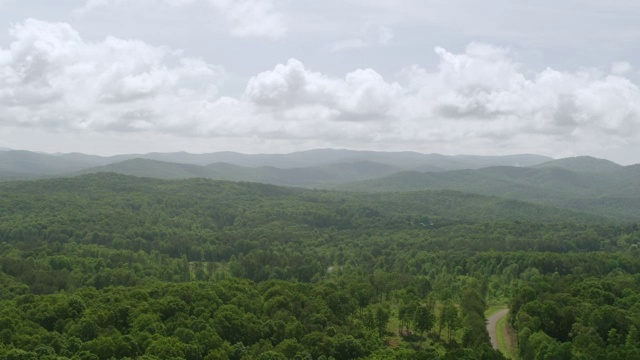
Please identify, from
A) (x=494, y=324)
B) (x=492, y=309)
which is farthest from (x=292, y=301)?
(x=492, y=309)

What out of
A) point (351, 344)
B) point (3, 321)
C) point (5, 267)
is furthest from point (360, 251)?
point (3, 321)

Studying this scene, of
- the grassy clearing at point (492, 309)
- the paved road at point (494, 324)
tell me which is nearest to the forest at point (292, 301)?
the grassy clearing at point (492, 309)

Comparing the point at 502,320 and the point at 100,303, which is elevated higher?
the point at 100,303

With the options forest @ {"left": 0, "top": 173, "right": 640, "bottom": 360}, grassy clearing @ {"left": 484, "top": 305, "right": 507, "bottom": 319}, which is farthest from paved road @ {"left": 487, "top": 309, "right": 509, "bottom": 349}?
forest @ {"left": 0, "top": 173, "right": 640, "bottom": 360}

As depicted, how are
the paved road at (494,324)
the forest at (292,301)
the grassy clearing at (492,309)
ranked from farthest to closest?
the grassy clearing at (492,309), the paved road at (494,324), the forest at (292,301)

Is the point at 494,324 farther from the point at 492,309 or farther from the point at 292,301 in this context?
the point at 292,301

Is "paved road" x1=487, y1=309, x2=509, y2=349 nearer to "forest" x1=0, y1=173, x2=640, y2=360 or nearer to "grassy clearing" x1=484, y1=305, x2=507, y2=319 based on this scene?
"grassy clearing" x1=484, y1=305, x2=507, y2=319

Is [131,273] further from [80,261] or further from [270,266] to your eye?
[270,266]

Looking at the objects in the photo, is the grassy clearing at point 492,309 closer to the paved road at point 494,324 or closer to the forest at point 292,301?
the paved road at point 494,324
